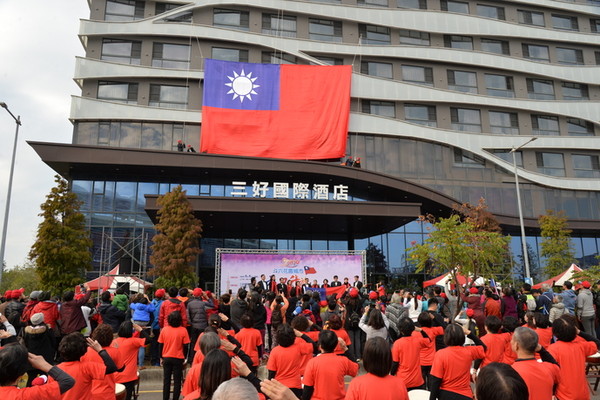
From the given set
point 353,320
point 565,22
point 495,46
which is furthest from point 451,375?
point 565,22

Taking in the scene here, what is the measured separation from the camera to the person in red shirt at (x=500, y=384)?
8.32 ft

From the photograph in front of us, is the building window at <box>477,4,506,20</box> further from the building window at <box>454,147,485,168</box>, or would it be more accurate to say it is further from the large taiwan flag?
the large taiwan flag

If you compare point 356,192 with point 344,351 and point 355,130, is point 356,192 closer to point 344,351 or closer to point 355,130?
point 355,130

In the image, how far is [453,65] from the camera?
1348 inches

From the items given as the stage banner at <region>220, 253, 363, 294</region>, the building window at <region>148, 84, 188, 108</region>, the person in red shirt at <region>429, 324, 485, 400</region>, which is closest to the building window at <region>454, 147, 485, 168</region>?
the stage banner at <region>220, 253, 363, 294</region>

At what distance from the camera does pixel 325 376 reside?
16.2ft

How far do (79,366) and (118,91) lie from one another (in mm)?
27091

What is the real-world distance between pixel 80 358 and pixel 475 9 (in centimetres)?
3978

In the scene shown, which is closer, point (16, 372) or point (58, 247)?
point (16, 372)

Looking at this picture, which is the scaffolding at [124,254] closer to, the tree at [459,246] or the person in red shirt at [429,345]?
the tree at [459,246]

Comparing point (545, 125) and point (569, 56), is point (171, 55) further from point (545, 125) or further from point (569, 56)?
point (569, 56)

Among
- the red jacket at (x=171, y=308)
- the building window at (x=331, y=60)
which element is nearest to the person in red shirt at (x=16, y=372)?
the red jacket at (x=171, y=308)

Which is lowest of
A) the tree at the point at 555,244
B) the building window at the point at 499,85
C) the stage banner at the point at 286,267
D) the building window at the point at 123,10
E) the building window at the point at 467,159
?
the stage banner at the point at 286,267

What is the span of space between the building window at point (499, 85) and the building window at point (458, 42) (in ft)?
9.87
